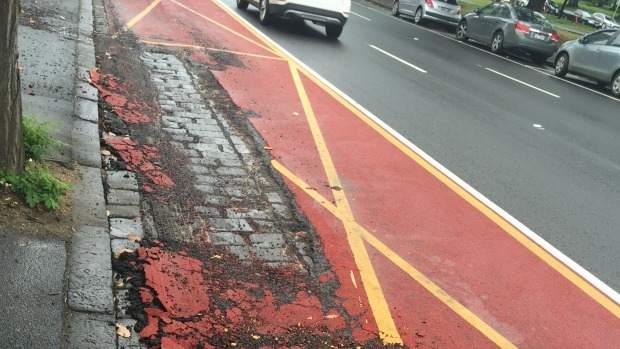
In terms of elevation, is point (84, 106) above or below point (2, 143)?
below

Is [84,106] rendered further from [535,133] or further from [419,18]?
[419,18]

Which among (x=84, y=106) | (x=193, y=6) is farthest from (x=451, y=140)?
(x=193, y=6)

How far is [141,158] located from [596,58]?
1544 centimetres

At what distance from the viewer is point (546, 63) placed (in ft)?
76.7

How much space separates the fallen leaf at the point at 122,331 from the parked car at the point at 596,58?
16823mm

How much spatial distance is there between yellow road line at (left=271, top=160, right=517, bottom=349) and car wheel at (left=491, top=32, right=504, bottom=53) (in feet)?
55.6

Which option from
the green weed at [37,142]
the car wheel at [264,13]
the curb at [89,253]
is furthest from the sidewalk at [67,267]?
the car wheel at [264,13]

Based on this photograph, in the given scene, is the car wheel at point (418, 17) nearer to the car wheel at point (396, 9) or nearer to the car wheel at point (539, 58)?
the car wheel at point (396, 9)

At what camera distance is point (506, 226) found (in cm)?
720

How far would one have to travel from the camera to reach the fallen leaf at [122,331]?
4.33m

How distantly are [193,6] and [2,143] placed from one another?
48.4ft

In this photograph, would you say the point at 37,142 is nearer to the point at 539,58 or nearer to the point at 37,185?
the point at 37,185

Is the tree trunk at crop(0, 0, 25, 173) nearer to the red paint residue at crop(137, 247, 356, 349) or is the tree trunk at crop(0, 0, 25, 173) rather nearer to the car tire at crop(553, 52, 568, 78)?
the red paint residue at crop(137, 247, 356, 349)

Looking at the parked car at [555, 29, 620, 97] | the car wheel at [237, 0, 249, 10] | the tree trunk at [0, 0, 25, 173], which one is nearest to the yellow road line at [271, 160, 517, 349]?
the tree trunk at [0, 0, 25, 173]
